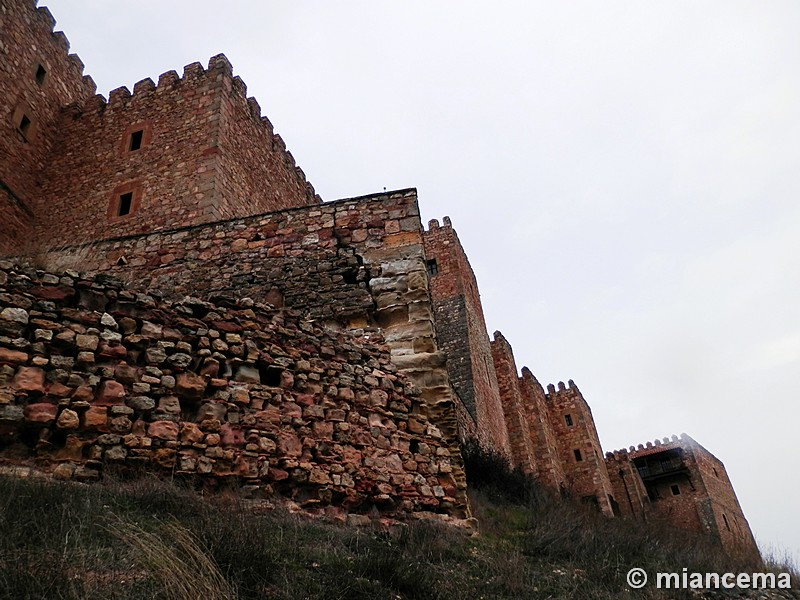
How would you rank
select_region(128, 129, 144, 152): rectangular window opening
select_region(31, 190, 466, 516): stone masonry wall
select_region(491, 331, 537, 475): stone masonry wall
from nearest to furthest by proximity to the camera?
select_region(31, 190, 466, 516): stone masonry wall, select_region(128, 129, 144, 152): rectangular window opening, select_region(491, 331, 537, 475): stone masonry wall

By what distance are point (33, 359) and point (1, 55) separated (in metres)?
12.8

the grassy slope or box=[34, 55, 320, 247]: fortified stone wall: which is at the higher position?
box=[34, 55, 320, 247]: fortified stone wall

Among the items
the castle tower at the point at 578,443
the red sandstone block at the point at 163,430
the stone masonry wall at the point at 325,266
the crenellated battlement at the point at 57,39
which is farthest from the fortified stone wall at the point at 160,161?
the castle tower at the point at 578,443

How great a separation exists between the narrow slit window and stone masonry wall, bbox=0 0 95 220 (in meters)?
0.03

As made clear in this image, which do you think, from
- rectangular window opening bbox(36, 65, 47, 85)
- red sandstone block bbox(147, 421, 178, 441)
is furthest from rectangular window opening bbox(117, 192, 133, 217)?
red sandstone block bbox(147, 421, 178, 441)

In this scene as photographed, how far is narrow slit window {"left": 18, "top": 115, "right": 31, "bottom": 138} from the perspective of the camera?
1423 cm

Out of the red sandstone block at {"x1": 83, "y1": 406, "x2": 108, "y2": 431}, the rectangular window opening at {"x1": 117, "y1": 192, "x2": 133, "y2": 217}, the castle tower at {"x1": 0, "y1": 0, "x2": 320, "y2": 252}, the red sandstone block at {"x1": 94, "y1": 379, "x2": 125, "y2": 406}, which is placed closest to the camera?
the red sandstone block at {"x1": 83, "y1": 406, "x2": 108, "y2": 431}

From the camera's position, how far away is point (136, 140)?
570 inches

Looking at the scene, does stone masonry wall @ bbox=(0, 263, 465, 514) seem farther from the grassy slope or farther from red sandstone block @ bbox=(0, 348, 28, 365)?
the grassy slope

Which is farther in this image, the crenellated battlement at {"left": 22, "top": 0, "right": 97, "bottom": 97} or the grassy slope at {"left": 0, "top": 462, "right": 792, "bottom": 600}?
the crenellated battlement at {"left": 22, "top": 0, "right": 97, "bottom": 97}

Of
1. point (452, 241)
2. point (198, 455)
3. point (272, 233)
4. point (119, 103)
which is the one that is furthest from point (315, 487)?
point (452, 241)

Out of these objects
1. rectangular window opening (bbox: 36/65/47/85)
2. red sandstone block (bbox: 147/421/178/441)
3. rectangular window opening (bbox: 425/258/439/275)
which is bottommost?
red sandstone block (bbox: 147/421/178/441)

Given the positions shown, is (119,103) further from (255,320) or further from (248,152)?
(255,320)

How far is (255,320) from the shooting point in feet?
19.4
